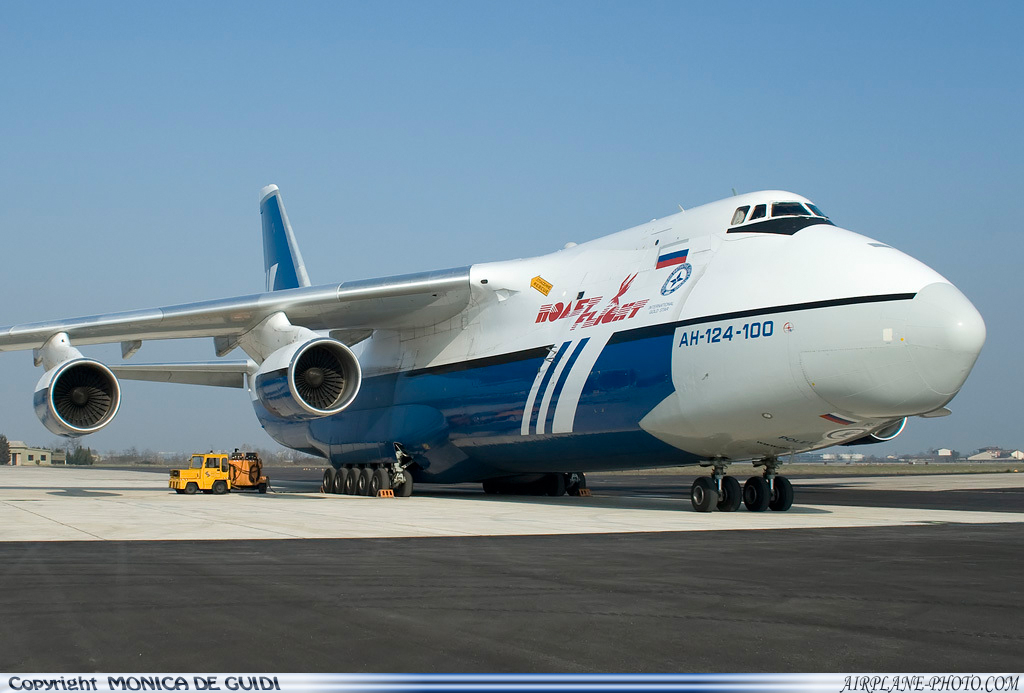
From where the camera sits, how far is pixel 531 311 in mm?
17312

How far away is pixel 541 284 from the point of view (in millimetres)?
17500

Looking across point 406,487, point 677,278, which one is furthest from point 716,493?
point 406,487

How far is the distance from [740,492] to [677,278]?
329cm

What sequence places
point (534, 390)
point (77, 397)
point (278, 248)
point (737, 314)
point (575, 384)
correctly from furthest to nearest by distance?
point (278, 248) < point (77, 397) < point (534, 390) < point (575, 384) < point (737, 314)

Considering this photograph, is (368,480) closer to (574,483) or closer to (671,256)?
(574,483)

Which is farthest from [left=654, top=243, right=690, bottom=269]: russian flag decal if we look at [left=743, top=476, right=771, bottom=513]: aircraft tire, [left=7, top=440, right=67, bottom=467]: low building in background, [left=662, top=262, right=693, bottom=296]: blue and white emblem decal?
[left=7, top=440, right=67, bottom=467]: low building in background

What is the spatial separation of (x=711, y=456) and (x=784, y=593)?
8.82 m

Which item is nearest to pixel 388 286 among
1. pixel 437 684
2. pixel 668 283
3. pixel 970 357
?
pixel 668 283

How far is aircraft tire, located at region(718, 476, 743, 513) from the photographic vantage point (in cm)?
1428

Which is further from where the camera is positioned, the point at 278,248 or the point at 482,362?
the point at 278,248

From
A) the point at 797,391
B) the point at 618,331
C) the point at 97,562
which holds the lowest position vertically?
the point at 97,562

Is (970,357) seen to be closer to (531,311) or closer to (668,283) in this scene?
(668,283)

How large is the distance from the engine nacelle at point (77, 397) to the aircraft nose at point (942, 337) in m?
13.0

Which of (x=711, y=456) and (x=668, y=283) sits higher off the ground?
(x=668, y=283)
